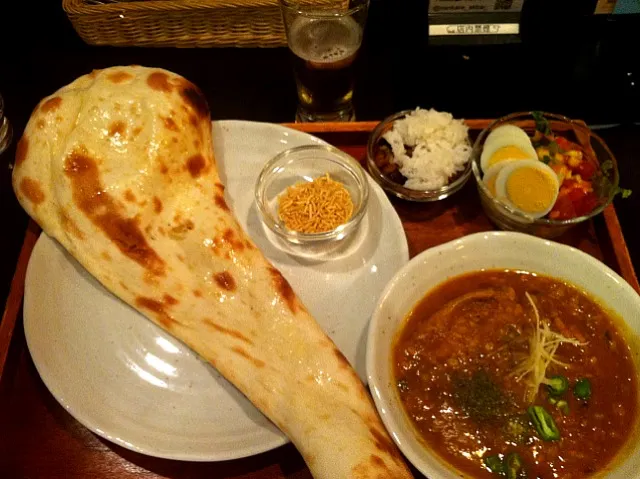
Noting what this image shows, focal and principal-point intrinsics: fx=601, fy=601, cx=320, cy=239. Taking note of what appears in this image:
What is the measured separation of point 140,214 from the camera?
6.56 ft

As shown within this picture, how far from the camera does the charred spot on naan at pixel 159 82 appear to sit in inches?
84.6

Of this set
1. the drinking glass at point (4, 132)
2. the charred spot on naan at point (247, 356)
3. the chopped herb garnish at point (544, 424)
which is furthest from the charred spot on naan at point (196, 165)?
the chopped herb garnish at point (544, 424)

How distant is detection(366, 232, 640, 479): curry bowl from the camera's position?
1.68 metres

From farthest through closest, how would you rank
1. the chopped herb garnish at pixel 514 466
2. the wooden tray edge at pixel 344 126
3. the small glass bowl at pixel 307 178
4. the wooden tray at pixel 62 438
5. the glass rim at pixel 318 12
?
the wooden tray edge at pixel 344 126 < the glass rim at pixel 318 12 < the small glass bowl at pixel 307 178 < the wooden tray at pixel 62 438 < the chopped herb garnish at pixel 514 466

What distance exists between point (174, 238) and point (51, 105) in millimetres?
650

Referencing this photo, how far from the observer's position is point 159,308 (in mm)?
1969

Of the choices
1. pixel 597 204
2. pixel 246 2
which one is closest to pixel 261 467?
pixel 597 204

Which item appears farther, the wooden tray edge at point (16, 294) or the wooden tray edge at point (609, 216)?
the wooden tray edge at point (609, 216)

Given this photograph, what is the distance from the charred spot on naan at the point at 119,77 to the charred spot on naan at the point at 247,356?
1039 millimetres

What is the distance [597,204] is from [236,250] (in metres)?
1.36

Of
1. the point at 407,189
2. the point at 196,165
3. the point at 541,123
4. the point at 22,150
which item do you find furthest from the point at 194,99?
the point at 541,123

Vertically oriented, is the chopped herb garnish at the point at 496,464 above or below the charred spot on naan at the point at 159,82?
below

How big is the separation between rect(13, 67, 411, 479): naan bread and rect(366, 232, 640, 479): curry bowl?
9cm

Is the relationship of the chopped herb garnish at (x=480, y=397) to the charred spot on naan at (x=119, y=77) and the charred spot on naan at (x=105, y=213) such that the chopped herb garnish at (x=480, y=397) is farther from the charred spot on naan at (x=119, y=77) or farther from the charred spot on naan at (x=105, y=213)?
the charred spot on naan at (x=119, y=77)
